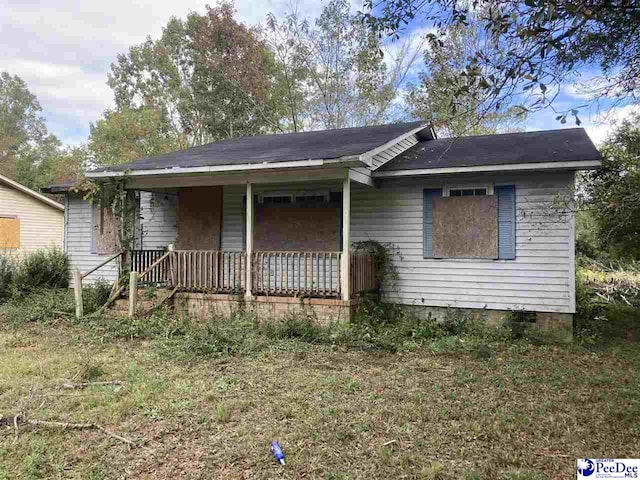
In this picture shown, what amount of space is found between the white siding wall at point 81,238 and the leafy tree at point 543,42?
9.94 metres

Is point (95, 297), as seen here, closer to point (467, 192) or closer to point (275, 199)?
point (275, 199)

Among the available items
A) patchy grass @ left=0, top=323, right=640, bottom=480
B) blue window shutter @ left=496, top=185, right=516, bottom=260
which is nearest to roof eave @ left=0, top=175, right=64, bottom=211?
patchy grass @ left=0, top=323, right=640, bottom=480

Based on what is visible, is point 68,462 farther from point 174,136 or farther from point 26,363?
point 174,136

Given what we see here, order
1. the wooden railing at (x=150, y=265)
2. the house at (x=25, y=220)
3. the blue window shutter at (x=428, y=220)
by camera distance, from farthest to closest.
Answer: the house at (x=25, y=220) < the wooden railing at (x=150, y=265) < the blue window shutter at (x=428, y=220)

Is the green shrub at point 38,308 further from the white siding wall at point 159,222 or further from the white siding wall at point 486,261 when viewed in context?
the white siding wall at point 486,261

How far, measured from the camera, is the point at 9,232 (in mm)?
18312

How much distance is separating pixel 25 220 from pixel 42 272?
337 inches

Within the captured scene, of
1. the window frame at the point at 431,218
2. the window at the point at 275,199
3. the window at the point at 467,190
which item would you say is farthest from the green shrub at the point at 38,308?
the window at the point at 467,190

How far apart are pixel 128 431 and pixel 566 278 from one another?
6.91 m

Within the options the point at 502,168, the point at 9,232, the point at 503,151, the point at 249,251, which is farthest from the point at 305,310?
the point at 9,232

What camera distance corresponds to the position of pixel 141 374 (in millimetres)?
Result: 5734

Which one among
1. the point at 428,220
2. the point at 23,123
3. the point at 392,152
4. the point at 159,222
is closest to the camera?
the point at 428,220

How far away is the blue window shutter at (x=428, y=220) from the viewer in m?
8.84

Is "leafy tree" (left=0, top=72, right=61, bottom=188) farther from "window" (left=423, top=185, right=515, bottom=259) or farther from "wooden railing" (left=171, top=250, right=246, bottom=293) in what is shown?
"window" (left=423, top=185, right=515, bottom=259)
